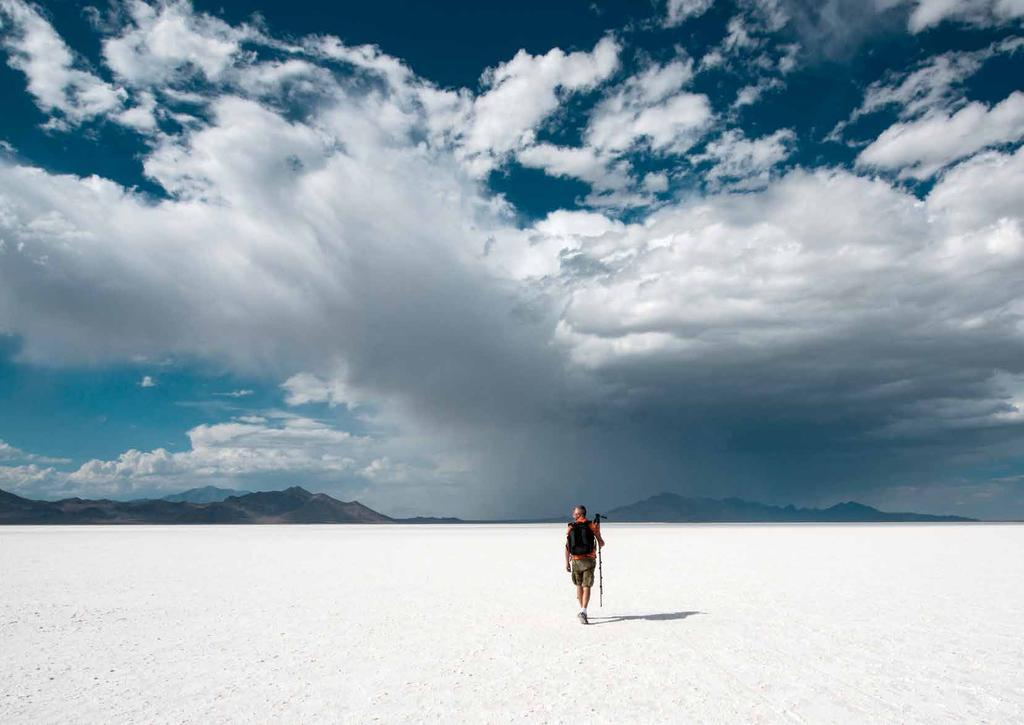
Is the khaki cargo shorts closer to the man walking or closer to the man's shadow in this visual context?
the man walking

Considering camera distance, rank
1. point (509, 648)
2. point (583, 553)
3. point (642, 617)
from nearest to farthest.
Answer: point (509, 648)
point (583, 553)
point (642, 617)

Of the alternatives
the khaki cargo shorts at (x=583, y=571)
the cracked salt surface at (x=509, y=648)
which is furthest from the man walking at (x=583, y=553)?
the cracked salt surface at (x=509, y=648)

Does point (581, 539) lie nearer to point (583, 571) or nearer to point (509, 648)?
point (583, 571)

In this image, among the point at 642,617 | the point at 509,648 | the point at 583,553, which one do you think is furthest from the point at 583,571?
the point at 509,648

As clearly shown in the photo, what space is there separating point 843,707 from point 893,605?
9255mm

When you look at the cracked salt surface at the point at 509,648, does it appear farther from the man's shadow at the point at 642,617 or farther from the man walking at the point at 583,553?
the man walking at the point at 583,553

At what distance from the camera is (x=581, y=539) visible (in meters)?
13.9

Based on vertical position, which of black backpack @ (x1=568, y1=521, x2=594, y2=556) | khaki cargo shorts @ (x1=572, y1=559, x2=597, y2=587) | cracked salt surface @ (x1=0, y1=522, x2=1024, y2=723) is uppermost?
black backpack @ (x1=568, y1=521, x2=594, y2=556)

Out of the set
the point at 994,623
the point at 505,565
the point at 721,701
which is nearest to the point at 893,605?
the point at 994,623

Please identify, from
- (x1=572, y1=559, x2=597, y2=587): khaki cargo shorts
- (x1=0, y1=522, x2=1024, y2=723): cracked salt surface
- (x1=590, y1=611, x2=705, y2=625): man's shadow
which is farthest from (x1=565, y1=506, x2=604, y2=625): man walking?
(x1=0, y1=522, x2=1024, y2=723): cracked salt surface

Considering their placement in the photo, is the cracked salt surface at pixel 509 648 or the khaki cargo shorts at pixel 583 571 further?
the khaki cargo shorts at pixel 583 571

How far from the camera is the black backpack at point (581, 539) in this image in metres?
13.8

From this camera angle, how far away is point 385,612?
15188 millimetres

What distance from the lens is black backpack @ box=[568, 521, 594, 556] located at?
13.8 m
